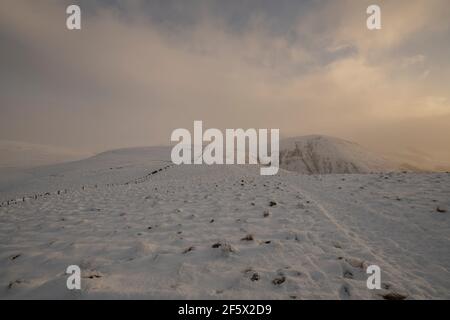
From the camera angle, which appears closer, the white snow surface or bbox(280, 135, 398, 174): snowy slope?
the white snow surface

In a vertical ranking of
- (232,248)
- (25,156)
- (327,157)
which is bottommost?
(232,248)

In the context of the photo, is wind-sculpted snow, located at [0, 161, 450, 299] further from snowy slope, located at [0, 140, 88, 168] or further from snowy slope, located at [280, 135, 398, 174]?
snowy slope, located at [0, 140, 88, 168]

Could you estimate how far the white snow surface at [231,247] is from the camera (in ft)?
12.2

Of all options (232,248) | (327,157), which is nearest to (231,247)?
(232,248)

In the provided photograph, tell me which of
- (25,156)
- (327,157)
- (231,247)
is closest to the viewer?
(231,247)

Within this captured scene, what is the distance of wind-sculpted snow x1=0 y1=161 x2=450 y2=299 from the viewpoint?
3729 millimetres

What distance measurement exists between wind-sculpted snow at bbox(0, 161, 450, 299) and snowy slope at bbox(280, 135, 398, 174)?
55.9m

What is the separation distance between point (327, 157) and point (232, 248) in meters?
67.7

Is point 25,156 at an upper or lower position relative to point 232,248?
upper

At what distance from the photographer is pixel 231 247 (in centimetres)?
496

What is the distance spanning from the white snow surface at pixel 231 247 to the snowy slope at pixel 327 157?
182 ft

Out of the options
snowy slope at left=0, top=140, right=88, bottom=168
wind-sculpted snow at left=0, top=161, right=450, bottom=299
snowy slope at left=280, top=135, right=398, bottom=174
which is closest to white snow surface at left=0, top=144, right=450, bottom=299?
wind-sculpted snow at left=0, top=161, right=450, bottom=299

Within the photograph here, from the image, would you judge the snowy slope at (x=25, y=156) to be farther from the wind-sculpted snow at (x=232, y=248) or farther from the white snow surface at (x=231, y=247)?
the white snow surface at (x=231, y=247)

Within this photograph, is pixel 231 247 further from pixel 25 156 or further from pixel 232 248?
pixel 25 156
